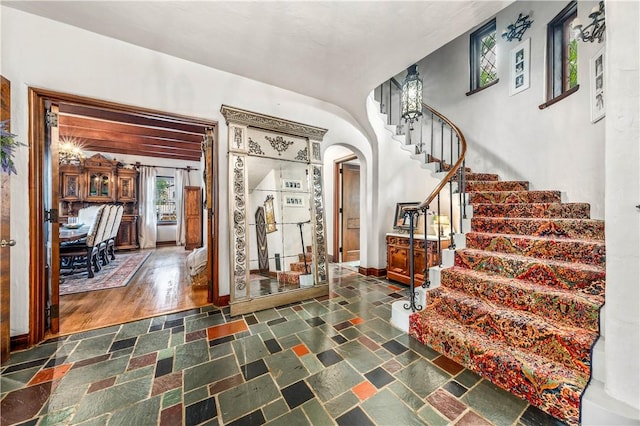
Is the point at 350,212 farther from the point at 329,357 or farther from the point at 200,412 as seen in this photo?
the point at 200,412

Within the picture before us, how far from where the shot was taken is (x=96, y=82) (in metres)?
2.02

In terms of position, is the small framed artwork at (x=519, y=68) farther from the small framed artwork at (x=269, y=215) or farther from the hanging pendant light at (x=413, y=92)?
the small framed artwork at (x=269, y=215)

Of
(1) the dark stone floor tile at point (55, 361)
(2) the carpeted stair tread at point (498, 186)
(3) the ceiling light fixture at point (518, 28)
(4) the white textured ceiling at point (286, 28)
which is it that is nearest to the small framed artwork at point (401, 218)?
(2) the carpeted stair tread at point (498, 186)

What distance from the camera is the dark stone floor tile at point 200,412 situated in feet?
3.91


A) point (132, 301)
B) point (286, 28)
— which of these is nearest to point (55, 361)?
point (132, 301)

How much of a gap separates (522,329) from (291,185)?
2509 mm

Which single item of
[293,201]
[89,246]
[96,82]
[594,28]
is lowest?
[89,246]

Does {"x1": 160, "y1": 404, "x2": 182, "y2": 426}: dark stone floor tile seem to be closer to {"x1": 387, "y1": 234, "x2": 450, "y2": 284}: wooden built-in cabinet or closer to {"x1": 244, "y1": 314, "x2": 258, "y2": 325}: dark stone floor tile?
{"x1": 244, "y1": 314, "x2": 258, "y2": 325}: dark stone floor tile

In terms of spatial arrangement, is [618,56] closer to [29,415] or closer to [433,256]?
[433,256]

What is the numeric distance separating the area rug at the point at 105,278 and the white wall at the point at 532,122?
241 inches

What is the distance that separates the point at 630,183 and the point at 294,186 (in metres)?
2.60

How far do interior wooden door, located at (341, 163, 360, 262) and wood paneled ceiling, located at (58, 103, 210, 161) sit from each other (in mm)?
2918

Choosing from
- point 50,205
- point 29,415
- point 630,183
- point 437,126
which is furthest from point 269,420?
point 437,126

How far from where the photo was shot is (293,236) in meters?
2.94
